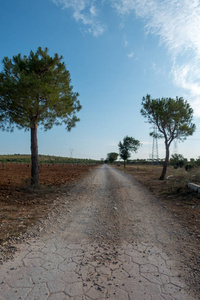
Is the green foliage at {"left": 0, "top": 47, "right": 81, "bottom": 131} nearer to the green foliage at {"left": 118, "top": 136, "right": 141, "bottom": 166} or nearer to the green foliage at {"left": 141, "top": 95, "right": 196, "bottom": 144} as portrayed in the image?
the green foliage at {"left": 141, "top": 95, "right": 196, "bottom": 144}

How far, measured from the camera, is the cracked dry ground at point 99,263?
239 centimetres

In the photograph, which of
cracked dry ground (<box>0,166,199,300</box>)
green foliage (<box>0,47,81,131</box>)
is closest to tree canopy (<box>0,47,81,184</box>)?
green foliage (<box>0,47,81,131</box>)

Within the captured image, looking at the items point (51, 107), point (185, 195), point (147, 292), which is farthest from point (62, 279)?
point (51, 107)

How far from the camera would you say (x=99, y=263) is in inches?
120

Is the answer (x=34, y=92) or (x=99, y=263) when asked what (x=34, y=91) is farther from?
(x=99, y=263)

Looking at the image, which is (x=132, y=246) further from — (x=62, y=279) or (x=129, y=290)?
(x=62, y=279)

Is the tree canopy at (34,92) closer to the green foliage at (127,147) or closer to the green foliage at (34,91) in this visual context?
the green foliage at (34,91)

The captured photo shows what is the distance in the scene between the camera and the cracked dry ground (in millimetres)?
2386

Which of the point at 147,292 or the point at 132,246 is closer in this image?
the point at 147,292

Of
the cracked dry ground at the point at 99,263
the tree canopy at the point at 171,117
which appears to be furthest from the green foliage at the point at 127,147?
the cracked dry ground at the point at 99,263

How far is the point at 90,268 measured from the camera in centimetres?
290

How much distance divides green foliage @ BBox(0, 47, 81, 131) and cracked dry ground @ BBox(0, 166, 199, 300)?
6.47 meters

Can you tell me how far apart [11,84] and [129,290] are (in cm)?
950

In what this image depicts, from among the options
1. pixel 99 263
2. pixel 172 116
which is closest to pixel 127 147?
pixel 172 116
